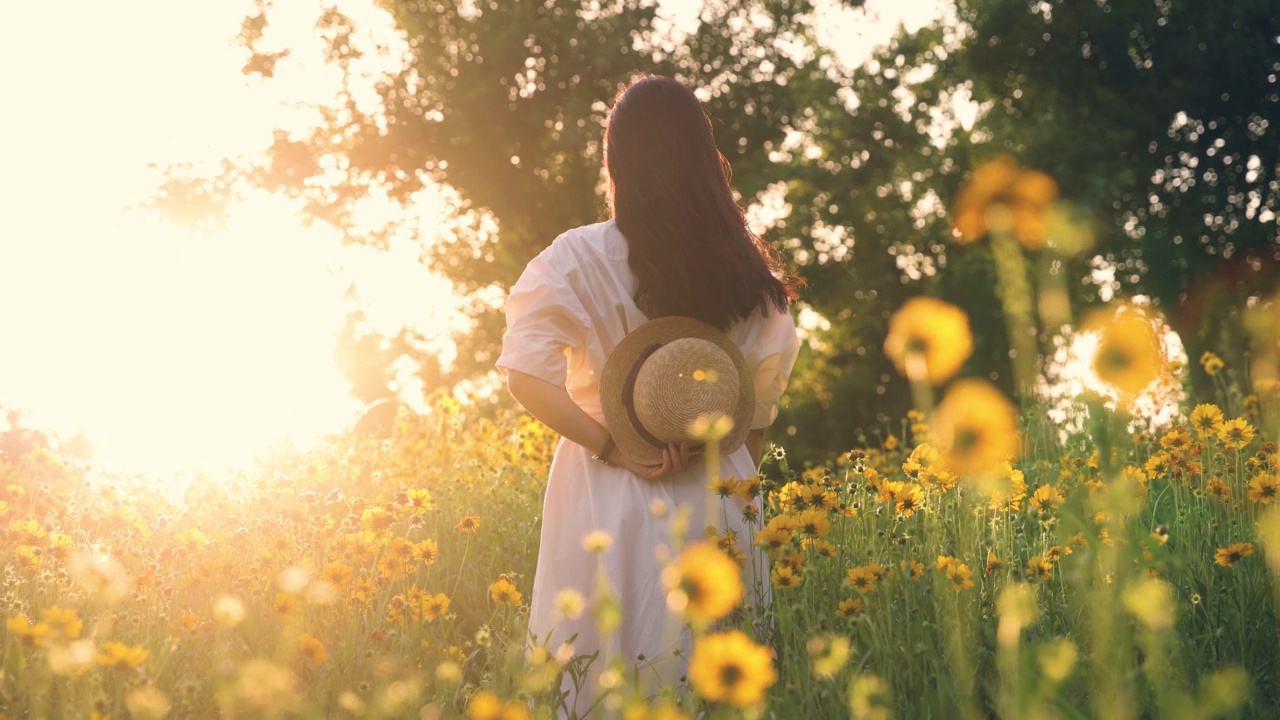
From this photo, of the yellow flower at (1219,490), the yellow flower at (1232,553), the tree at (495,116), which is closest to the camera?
the yellow flower at (1232,553)

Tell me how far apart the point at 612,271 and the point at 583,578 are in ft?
2.58

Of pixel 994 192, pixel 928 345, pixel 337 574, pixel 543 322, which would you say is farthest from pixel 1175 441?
pixel 994 192

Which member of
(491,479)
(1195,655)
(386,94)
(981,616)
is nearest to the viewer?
(1195,655)

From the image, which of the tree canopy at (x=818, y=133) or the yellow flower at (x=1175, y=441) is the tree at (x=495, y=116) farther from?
the yellow flower at (x=1175, y=441)

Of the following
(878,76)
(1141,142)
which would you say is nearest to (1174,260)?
(1141,142)

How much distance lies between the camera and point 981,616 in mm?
2621

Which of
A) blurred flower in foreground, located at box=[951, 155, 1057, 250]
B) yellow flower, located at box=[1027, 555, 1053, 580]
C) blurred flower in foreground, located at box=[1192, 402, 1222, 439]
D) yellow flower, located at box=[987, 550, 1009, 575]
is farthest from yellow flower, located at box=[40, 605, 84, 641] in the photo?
blurred flower in foreground, located at box=[951, 155, 1057, 250]

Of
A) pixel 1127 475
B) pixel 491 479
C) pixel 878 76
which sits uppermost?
pixel 878 76

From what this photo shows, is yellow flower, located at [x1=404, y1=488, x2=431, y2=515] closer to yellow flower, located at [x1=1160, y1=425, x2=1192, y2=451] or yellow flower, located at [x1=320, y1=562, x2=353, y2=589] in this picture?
yellow flower, located at [x1=320, y1=562, x2=353, y2=589]

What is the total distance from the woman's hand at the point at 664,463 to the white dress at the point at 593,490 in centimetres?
3

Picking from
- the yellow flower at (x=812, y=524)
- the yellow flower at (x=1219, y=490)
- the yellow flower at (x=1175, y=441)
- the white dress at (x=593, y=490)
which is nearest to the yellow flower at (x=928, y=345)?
the yellow flower at (x=812, y=524)

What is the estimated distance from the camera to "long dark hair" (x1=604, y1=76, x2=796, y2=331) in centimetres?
267

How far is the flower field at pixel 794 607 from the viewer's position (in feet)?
5.04

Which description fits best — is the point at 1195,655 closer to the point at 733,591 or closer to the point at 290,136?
the point at 733,591
